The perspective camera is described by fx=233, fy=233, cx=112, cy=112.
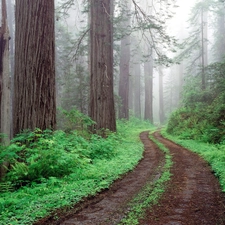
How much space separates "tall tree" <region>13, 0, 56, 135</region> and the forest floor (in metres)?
2.60

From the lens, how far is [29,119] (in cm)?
566

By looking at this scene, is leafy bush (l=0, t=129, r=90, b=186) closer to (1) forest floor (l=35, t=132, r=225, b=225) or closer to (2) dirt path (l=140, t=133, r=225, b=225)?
(1) forest floor (l=35, t=132, r=225, b=225)

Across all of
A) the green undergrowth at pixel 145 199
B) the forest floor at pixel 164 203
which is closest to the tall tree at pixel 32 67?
the forest floor at pixel 164 203

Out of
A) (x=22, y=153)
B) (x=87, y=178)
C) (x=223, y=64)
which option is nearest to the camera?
(x=87, y=178)

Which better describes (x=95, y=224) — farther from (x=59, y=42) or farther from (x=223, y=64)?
(x=59, y=42)

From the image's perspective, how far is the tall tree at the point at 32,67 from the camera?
223 inches

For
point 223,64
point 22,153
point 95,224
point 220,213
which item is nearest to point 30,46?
point 22,153

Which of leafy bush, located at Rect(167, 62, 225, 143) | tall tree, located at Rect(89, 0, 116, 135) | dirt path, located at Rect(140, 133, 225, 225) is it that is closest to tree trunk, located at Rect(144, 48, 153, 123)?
leafy bush, located at Rect(167, 62, 225, 143)

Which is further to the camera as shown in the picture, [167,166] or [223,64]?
[223,64]

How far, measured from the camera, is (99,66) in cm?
1013

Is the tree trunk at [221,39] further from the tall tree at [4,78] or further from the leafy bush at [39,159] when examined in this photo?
the leafy bush at [39,159]

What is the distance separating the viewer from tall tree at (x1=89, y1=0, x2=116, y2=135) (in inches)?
397

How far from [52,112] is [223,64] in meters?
11.5

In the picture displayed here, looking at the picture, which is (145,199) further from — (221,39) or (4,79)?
(221,39)
